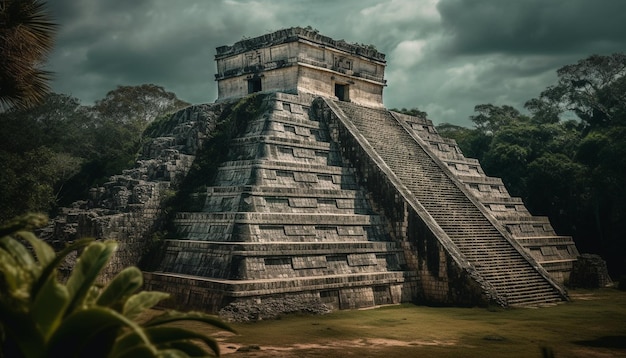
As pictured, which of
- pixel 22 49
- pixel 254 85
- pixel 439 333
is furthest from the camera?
pixel 254 85

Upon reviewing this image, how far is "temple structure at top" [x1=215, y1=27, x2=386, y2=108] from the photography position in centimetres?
2469

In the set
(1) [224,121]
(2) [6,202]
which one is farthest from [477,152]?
(2) [6,202]

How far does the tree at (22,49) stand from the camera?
9.68 metres

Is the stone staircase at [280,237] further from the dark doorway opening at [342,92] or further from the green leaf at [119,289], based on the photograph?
the green leaf at [119,289]

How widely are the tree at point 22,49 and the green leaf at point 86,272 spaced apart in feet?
21.6

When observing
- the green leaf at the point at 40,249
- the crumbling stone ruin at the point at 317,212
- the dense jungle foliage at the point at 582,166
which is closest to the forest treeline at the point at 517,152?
the dense jungle foliage at the point at 582,166

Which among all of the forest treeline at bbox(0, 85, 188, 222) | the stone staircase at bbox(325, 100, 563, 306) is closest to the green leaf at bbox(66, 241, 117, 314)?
the forest treeline at bbox(0, 85, 188, 222)

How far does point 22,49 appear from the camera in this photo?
9.87 meters

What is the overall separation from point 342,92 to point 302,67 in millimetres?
3226

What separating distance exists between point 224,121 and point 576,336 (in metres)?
14.8

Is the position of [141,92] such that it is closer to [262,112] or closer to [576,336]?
[262,112]

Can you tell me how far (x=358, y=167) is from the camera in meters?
21.5

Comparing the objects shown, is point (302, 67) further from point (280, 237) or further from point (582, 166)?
point (582, 166)

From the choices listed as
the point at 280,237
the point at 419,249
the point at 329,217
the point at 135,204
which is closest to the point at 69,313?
the point at 280,237
